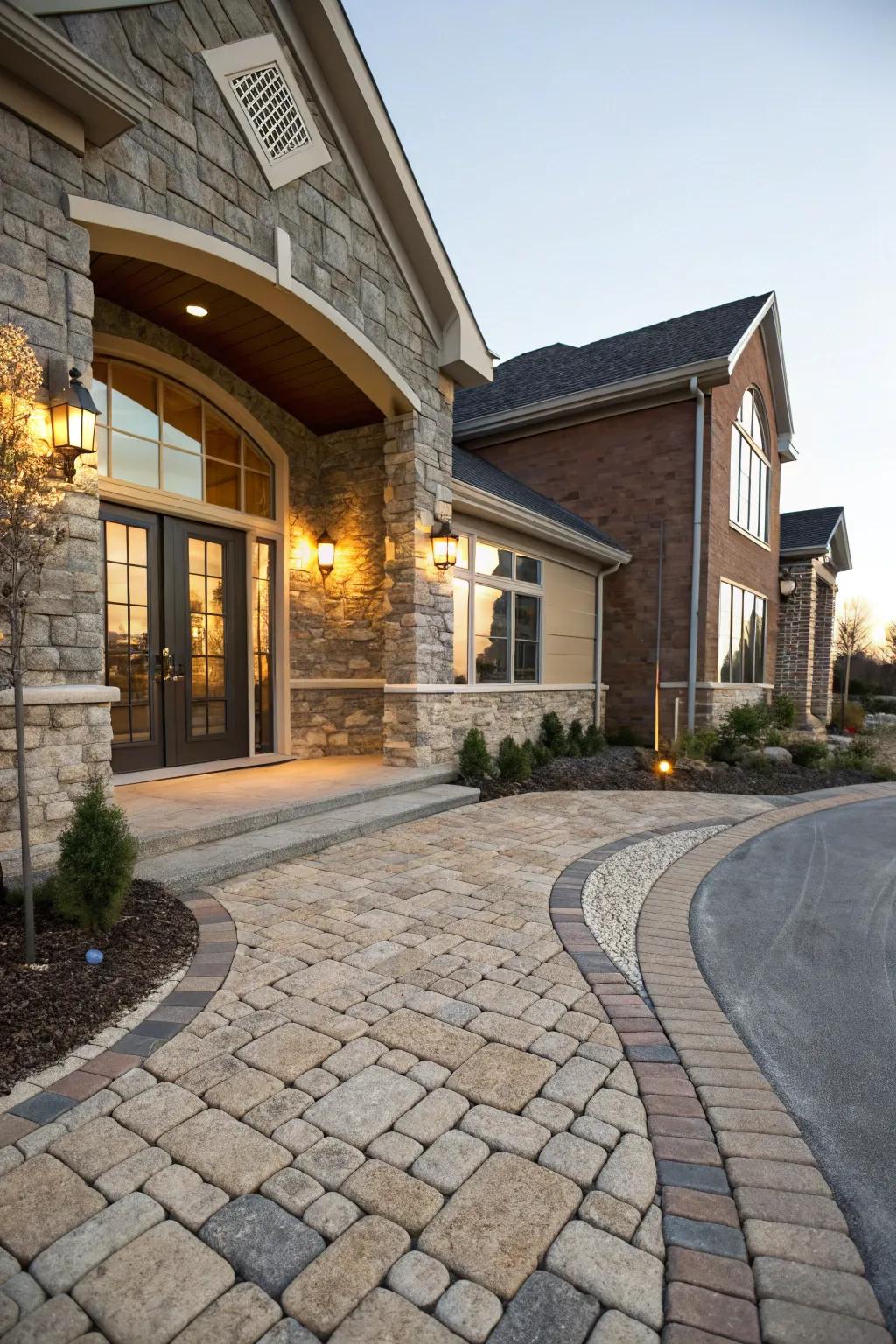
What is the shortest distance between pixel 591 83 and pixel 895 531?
3779 centimetres

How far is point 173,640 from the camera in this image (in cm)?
656

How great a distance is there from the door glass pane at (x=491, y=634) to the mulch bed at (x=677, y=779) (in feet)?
4.67

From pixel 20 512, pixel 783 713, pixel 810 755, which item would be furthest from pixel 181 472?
pixel 783 713

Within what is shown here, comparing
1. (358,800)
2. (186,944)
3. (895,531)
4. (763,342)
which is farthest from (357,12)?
(895,531)

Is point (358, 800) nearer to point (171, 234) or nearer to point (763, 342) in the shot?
point (171, 234)

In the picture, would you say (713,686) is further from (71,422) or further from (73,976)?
(73,976)

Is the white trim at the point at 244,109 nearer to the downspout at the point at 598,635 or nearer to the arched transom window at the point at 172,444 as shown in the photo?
the arched transom window at the point at 172,444

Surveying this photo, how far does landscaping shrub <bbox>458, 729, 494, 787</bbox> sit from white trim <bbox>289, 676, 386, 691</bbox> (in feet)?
4.36

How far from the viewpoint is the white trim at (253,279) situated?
4.18 m

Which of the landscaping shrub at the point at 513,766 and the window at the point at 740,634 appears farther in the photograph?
the window at the point at 740,634

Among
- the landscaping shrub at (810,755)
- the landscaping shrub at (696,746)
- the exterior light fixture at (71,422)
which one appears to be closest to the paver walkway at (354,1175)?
the exterior light fixture at (71,422)

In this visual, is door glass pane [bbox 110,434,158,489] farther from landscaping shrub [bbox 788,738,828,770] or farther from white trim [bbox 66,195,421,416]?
landscaping shrub [bbox 788,738,828,770]

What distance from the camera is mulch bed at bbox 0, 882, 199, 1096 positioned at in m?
2.34

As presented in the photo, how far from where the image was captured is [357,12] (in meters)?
21.5
